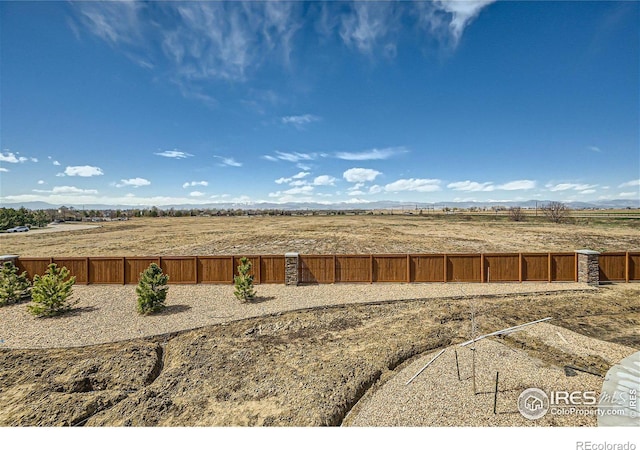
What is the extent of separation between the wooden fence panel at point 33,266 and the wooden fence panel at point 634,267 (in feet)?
103

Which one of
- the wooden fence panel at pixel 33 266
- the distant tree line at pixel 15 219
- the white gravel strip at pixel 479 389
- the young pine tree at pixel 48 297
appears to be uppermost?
the distant tree line at pixel 15 219

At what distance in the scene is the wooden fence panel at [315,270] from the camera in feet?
50.8

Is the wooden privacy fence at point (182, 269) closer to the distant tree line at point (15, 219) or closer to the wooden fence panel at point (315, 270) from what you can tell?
the wooden fence panel at point (315, 270)

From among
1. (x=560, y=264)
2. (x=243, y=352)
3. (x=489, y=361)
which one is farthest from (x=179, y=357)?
(x=560, y=264)

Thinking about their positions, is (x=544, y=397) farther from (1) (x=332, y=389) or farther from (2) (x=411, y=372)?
(1) (x=332, y=389)

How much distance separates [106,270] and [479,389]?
18181 millimetres

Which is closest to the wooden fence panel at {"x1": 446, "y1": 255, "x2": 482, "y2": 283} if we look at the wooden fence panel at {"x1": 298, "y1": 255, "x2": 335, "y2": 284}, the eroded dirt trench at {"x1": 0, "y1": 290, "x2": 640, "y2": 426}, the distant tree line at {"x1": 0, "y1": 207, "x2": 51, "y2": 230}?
the eroded dirt trench at {"x1": 0, "y1": 290, "x2": 640, "y2": 426}

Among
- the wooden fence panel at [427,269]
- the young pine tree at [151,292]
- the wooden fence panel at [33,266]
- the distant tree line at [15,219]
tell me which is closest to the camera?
the young pine tree at [151,292]

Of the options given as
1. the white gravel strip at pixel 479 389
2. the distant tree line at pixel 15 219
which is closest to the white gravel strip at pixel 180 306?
the white gravel strip at pixel 479 389

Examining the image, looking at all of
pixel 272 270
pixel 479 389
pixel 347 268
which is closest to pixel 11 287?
pixel 272 270

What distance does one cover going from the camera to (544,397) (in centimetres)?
604

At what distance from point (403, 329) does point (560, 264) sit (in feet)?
38.5

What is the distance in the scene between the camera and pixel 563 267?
15.1 metres
